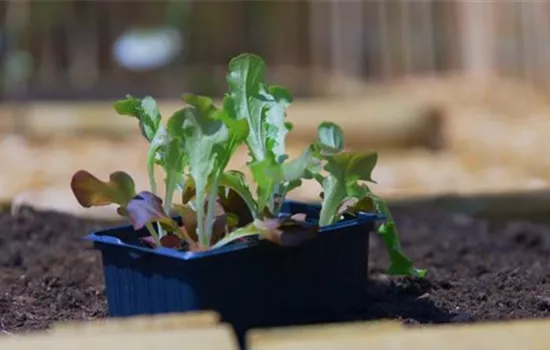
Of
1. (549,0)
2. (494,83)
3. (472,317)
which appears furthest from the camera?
(494,83)

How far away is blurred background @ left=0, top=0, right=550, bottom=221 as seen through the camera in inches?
149

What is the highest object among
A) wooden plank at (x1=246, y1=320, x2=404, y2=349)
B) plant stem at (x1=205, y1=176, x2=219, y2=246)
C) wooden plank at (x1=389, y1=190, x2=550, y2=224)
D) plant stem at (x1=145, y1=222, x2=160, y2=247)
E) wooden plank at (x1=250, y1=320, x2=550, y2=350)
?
plant stem at (x1=205, y1=176, x2=219, y2=246)

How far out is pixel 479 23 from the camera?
719 centimetres

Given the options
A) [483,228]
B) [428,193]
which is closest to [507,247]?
[483,228]

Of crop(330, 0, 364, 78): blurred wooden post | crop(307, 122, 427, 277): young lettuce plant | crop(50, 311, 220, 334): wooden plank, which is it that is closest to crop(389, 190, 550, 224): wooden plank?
crop(307, 122, 427, 277): young lettuce plant

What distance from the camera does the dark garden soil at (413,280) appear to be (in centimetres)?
153

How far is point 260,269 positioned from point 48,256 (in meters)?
0.88

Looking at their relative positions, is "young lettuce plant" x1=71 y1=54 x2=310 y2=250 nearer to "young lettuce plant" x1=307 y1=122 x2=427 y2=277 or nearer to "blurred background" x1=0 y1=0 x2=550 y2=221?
"young lettuce plant" x1=307 y1=122 x2=427 y2=277

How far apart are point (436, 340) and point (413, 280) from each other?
713 mm

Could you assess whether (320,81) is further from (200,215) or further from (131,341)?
(131,341)

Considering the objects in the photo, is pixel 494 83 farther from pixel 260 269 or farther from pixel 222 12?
pixel 260 269

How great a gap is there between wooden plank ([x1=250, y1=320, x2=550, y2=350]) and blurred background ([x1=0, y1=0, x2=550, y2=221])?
5.18 ft

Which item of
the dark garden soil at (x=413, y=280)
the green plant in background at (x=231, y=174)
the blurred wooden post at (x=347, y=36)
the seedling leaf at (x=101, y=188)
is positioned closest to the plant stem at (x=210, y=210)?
the green plant in background at (x=231, y=174)

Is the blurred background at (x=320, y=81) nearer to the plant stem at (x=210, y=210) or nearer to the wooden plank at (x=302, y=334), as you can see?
the plant stem at (x=210, y=210)
